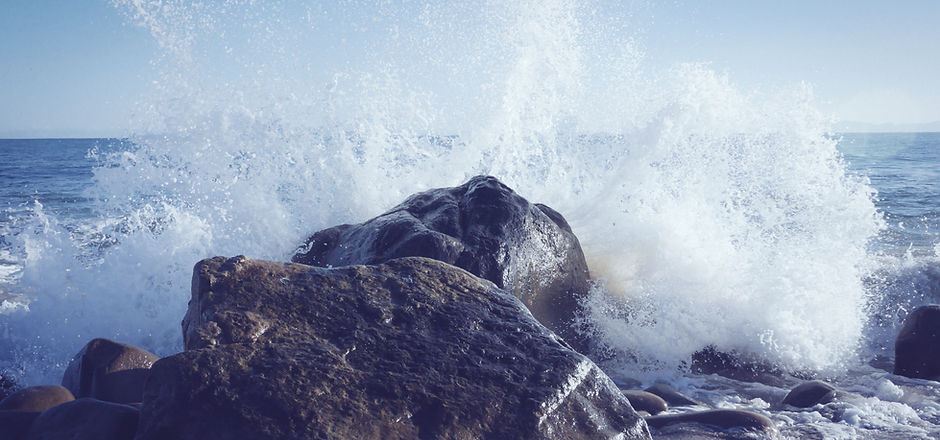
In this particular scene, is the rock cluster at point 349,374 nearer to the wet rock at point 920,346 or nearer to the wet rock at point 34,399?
the wet rock at point 34,399

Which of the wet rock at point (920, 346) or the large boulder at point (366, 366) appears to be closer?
the large boulder at point (366, 366)

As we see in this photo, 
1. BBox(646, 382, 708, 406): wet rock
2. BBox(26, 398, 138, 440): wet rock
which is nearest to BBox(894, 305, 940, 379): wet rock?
BBox(646, 382, 708, 406): wet rock

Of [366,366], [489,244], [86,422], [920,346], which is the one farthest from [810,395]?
[86,422]

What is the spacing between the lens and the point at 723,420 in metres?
3.46

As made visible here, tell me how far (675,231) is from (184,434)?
216 inches

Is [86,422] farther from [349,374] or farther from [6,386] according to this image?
[6,386]

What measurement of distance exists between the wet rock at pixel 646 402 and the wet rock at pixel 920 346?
93.0 inches

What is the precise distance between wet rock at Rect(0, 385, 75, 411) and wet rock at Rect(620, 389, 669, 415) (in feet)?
10.3

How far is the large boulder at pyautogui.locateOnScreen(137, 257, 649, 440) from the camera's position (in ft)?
7.45

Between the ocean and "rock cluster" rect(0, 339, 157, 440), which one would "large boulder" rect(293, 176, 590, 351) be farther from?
"rock cluster" rect(0, 339, 157, 440)

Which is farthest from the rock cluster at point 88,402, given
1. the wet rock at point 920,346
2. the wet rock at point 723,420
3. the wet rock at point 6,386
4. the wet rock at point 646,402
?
the wet rock at point 920,346

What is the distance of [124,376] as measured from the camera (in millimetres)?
3686

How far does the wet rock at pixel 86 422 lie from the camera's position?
2459 mm

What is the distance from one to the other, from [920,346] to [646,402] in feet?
8.71
